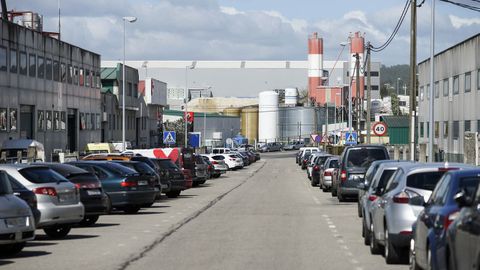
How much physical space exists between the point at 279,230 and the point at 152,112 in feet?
259

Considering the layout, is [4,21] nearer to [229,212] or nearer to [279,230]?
[229,212]

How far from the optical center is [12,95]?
53.5 m

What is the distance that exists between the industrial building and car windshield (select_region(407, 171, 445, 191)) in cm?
3156

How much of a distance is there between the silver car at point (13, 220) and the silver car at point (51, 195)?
7.84 feet

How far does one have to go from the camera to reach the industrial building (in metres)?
47.2

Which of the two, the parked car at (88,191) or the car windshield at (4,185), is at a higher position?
the car windshield at (4,185)

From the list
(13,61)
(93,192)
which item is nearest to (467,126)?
(13,61)

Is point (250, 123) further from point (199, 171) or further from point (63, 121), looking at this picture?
point (199, 171)

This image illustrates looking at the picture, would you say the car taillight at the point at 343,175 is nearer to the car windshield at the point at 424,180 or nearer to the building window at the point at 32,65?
the car windshield at the point at 424,180

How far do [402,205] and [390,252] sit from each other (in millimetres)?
901

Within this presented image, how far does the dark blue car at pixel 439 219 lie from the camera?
10758 mm

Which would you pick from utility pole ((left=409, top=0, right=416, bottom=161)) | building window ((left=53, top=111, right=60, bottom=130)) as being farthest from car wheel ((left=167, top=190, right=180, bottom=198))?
building window ((left=53, top=111, right=60, bottom=130))

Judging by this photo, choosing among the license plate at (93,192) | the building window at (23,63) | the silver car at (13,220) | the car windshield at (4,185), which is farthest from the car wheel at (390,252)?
the building window at (23,63)

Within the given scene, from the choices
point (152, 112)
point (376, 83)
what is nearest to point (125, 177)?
point (152, 112)
